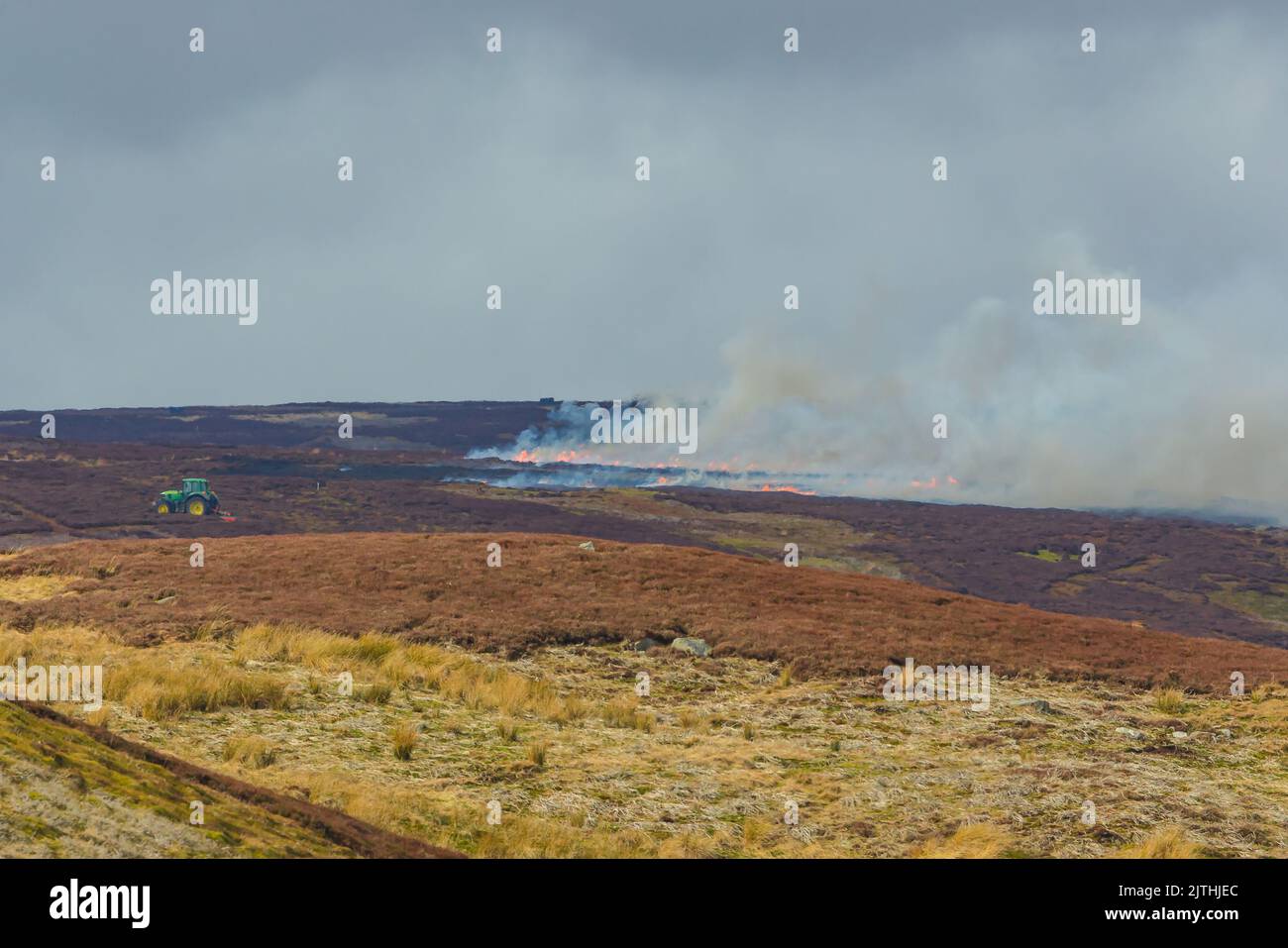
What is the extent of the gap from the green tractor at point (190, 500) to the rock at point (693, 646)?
7819 cm

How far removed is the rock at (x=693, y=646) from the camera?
32.2 metres

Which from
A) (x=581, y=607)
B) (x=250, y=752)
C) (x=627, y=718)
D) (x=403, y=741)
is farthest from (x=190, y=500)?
(x=250, y=752)

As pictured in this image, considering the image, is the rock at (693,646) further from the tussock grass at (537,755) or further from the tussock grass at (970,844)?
the tussock grass at (970,844)

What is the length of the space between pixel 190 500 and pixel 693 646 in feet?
266

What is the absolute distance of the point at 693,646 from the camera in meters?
32.4

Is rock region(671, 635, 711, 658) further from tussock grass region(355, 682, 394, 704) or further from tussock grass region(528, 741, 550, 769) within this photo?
tussock grass region(528, 741, 550, 769)

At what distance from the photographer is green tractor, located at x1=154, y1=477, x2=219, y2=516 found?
102 m

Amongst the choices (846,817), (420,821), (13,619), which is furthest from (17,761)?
(13,619)

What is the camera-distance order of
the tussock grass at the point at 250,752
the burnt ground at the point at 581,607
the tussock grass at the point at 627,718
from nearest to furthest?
the tussock grass at the point at 250,752
the tussock grass at the point at 627,718
the burnt ground at the point at 581,607

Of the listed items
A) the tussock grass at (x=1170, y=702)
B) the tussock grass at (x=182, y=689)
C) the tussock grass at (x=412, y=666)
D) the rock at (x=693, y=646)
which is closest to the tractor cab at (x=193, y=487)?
the tussock grass at (x=412, y=666)

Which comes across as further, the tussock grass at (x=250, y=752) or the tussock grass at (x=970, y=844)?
the tussock grass at (x=250, y=752)
